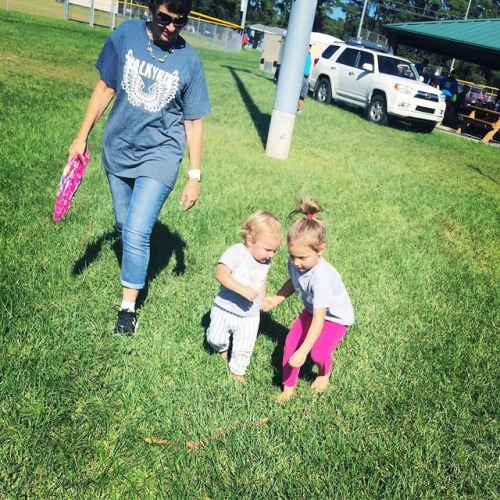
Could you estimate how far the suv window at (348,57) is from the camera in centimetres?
1738

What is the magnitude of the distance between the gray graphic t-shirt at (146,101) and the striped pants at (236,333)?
0.93 meters

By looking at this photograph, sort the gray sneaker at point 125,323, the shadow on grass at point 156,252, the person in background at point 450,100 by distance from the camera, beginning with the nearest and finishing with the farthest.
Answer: the gray sneaker at point 125,323 < the shadow on grass at point 156,252 < the person in background at point 450,100

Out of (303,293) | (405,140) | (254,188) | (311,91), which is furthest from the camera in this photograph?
(311,91)

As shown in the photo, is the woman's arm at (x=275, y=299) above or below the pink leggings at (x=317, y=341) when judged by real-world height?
above

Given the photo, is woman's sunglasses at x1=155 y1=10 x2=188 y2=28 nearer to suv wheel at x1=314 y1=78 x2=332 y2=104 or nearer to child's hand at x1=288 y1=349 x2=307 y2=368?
child's hand at x1=288 y1=349 x2=307 y2=368

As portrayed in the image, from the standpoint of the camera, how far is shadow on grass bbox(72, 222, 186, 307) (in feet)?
13.7

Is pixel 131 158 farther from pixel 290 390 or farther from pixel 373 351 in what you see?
pixel 373 351

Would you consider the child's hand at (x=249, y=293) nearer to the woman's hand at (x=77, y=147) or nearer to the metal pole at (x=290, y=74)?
the woman's hand at (x=77, y=147)

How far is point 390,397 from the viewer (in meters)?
3.30

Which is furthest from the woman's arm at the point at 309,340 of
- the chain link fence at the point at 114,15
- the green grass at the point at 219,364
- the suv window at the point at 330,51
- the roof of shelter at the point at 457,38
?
the chain link fence at the point at 114,15

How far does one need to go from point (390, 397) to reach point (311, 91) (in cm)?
1884

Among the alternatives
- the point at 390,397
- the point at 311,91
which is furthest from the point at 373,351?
the point at 311,91

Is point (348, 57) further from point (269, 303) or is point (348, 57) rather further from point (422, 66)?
point (269, 303)

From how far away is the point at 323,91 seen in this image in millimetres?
18578
